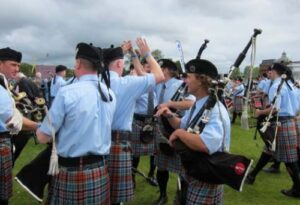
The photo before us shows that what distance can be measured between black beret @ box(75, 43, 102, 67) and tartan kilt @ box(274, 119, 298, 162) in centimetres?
398

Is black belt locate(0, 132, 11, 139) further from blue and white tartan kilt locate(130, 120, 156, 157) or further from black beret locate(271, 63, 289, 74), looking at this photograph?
black beret locate(271, 63, 289, 74)

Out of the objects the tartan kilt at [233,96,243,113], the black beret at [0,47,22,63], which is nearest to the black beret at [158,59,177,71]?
the black beret at [0,47,22,63]

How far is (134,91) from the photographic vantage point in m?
3.67

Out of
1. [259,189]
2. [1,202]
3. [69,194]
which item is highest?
[69,194]

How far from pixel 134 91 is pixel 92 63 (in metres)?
0.71

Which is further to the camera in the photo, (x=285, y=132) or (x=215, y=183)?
(x=285, y=132)

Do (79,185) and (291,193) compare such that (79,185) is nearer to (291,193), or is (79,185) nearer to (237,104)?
(291,193)

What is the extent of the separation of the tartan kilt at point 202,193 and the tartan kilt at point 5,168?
1886mm

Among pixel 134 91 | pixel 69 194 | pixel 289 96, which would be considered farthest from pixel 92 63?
pixel 289 96

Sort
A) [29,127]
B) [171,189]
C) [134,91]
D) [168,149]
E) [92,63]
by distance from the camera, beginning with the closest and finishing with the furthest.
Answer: [92,63] < [29,127] < [134,91] < [168,149] < [171,189]

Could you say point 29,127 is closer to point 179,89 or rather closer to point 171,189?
point 179,89

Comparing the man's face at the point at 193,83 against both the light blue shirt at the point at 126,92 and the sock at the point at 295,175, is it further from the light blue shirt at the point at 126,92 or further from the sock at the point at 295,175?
the sock at the point at 295,175

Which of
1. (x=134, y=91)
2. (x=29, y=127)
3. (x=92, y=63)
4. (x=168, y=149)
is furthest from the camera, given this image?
(x=168, y=149)

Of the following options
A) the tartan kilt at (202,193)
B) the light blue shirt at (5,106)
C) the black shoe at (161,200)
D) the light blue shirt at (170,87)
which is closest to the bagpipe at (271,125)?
the light blue shirt at (170,87)
